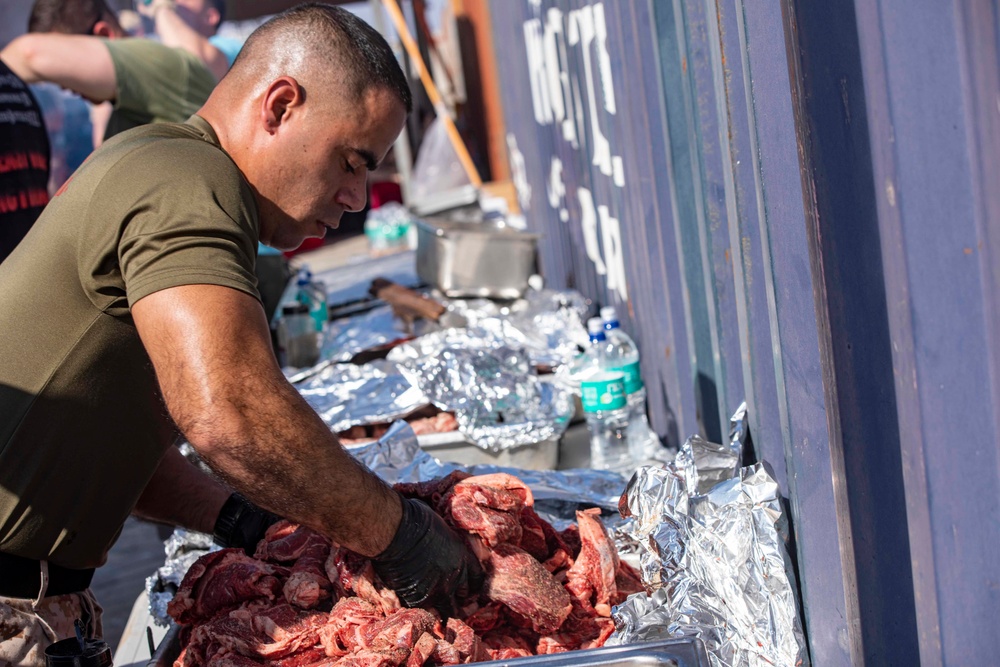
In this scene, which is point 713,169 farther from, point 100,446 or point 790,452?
point 100,446

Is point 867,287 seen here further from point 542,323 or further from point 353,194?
point 542,323

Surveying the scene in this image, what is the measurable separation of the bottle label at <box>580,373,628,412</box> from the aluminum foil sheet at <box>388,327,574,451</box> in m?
0.22

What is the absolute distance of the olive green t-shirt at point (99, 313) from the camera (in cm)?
195

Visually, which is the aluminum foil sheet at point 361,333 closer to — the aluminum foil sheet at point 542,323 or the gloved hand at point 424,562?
the aluminum foil sheet at point 542,323

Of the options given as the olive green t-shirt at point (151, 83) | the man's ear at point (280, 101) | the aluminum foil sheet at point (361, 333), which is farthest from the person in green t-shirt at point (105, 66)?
the man's ear at point (280, 101)

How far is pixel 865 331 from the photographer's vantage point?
163 cm

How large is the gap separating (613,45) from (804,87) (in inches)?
72.2

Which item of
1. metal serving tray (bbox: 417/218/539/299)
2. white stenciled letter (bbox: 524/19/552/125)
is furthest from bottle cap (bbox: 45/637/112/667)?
white stenciled letter (bbox: 524/19/552/125)

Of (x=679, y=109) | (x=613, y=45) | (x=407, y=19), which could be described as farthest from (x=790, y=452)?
(x=407, y=19)

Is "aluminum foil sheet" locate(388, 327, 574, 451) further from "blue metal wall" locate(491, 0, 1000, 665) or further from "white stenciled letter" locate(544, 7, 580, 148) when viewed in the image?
"white stenciled letter" locate(544, 7, 580, 148)

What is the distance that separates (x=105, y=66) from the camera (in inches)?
202

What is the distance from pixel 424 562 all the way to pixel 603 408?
1.31 metres

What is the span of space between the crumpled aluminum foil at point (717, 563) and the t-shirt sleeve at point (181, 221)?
40.9 inches

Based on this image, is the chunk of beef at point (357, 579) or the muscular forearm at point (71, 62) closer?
the chunk of beef at point (357, 579)
